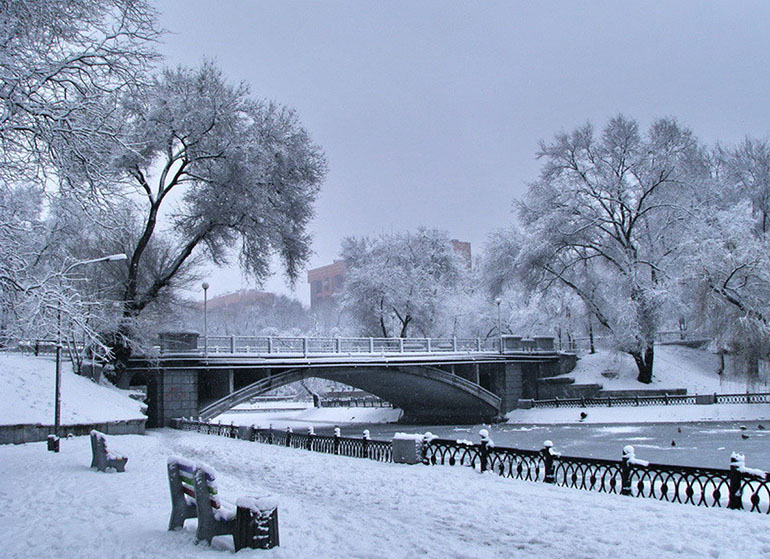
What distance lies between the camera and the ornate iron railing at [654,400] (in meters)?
35.9

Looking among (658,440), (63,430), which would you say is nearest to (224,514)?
(63,430)

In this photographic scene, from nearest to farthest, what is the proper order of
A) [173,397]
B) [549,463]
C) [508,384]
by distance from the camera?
[549,463] < [173,397] < [508,384]

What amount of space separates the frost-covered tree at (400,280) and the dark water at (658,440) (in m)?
13.5

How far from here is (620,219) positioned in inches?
1697

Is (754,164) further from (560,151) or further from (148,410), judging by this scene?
(148,410)

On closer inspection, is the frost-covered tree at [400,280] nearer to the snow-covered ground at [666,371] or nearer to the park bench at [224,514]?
the snow-covered ground at [666,371]

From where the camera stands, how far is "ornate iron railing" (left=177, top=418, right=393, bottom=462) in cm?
1855

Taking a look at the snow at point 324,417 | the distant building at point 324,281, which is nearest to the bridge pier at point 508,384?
the snow at point 324,417

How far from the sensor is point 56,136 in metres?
10.5

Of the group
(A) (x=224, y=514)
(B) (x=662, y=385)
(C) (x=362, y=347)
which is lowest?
(B) (x=662, y=385)

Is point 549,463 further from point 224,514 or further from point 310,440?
point 310,440

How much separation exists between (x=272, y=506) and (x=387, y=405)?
171ft

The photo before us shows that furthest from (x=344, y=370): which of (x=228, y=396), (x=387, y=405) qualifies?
(x=387, y=405)

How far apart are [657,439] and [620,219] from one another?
17.3 m
